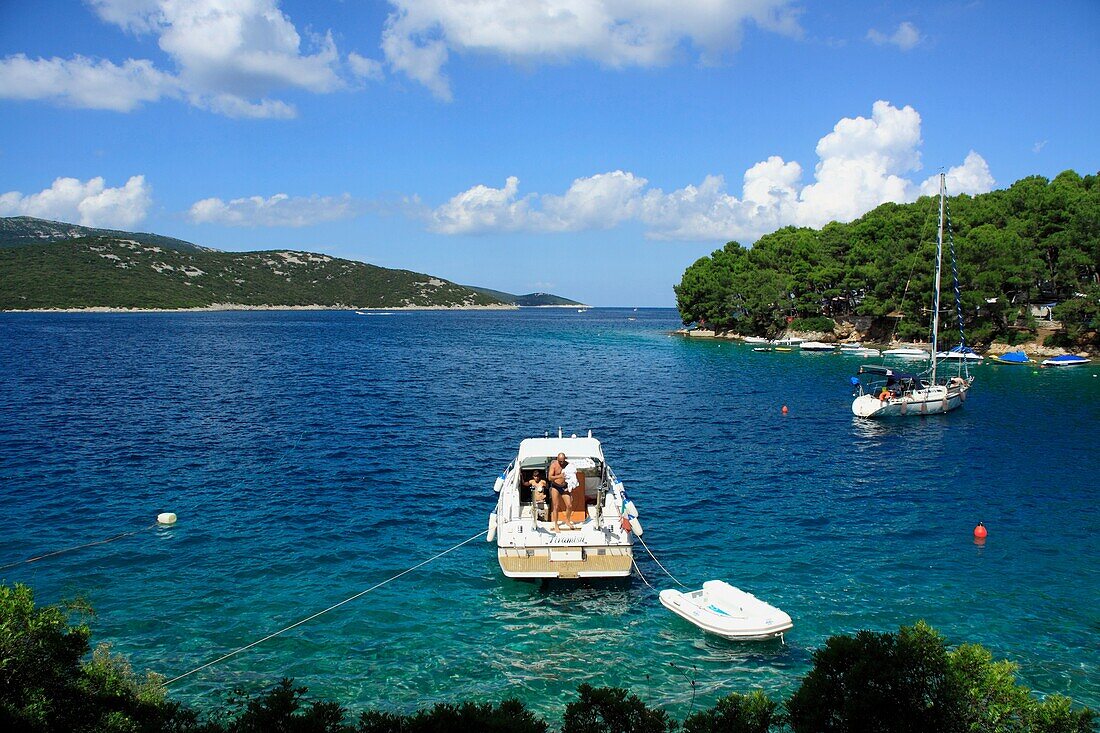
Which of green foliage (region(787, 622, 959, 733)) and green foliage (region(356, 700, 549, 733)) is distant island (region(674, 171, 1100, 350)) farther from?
green foliage (region(356, 700, 549, 733))

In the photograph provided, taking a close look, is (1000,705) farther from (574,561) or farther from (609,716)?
(574,561)

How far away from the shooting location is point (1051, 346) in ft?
241

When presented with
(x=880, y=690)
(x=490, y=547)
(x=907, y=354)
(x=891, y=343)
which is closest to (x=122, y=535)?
(x=490, y=547)

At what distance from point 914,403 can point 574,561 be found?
35.5m

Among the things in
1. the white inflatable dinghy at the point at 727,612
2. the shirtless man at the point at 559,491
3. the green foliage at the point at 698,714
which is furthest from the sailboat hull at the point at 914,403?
the green foliage at the point at 698,714

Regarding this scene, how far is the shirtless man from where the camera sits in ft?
60.1

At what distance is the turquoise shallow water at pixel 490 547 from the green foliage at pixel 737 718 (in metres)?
4.84

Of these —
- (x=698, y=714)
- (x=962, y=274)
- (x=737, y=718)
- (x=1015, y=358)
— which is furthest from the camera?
(x=962, y=274)

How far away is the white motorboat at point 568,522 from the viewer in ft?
55.3

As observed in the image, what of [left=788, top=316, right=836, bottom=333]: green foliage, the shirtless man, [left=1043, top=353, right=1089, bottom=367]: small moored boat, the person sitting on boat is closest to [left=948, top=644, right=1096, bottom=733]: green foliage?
the shirtless man

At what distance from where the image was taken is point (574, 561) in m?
16.8

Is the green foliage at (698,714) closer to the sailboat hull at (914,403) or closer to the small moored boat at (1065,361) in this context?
the sailboat hull at (914,403)

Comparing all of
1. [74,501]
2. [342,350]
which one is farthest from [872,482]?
[342,350]

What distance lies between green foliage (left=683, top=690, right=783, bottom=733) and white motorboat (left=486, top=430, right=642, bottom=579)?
27.7 feet
